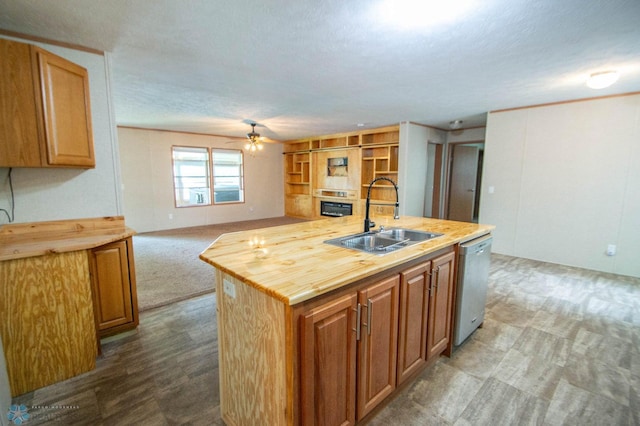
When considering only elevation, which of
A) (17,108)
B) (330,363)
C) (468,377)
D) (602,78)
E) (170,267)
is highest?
(602,78)

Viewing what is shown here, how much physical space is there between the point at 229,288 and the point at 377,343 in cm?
81

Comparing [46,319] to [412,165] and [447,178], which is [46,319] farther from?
[447,178]

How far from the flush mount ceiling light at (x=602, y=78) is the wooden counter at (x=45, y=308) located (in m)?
4.79

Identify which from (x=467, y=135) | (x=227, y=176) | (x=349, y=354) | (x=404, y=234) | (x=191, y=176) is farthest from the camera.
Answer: (x=227, y=176)

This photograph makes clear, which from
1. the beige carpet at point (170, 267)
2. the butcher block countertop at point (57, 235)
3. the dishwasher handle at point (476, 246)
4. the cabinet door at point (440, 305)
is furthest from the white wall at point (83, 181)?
the dishwasher handle at point (476, 246)

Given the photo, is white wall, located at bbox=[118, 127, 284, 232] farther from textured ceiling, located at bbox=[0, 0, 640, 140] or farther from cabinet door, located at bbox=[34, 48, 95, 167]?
cabinet door, located at bbox=[34, 48, 95, 167]

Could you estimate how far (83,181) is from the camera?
2.38m

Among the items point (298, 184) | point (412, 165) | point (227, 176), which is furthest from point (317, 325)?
point (298, 184)

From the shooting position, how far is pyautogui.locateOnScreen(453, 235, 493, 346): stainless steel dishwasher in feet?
6.92

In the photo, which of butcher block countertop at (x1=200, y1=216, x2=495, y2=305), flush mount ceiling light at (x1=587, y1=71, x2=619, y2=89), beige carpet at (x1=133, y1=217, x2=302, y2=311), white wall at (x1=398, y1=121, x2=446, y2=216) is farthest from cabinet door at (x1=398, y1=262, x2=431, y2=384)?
white wall at (x1=398, y1=121, x2=446, y2=216)

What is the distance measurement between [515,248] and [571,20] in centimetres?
363

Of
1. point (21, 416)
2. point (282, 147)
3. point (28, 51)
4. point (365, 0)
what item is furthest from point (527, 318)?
point (282, 147)

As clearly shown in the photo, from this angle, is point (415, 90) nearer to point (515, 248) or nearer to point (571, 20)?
point (571, 20)

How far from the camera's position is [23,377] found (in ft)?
5.83
